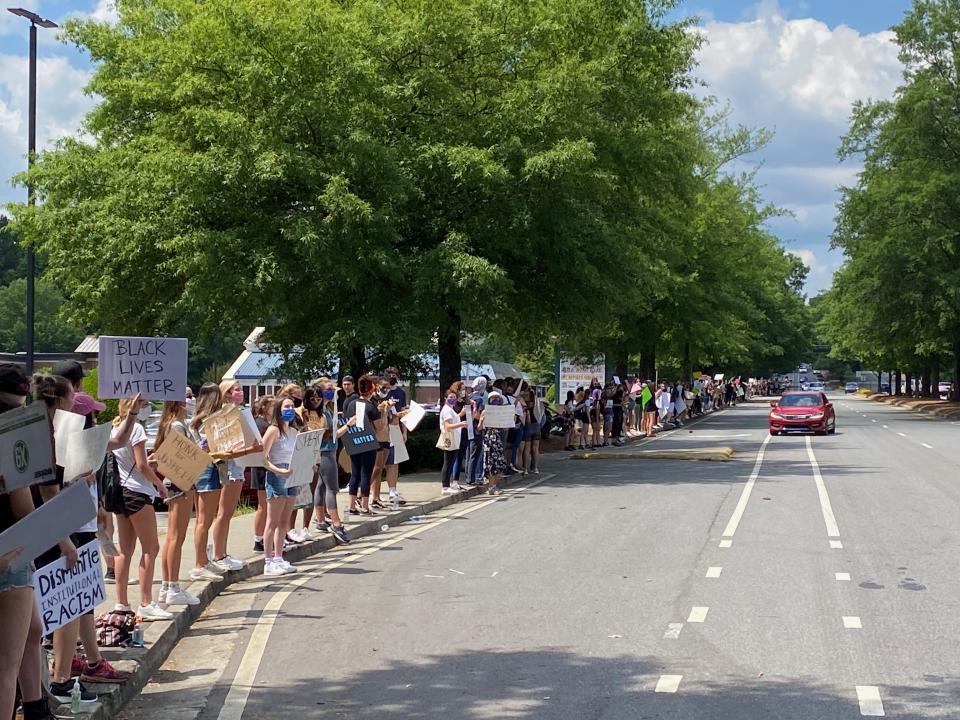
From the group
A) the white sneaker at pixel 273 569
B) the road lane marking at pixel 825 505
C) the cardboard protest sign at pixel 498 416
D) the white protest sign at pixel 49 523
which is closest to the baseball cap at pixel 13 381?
the white protest sign at pixel 49 523

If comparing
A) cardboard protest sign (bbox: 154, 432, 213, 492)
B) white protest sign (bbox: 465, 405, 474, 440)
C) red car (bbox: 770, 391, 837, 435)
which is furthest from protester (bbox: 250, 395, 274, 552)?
red car (bbox: 770, 391, 837, 435)

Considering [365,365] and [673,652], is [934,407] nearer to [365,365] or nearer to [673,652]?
[365,365]

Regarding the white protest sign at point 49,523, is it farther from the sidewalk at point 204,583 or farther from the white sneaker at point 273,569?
the white sneaker at point 273,569

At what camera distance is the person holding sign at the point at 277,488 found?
11367 mm

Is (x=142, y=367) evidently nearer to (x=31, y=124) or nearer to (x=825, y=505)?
(x=825, y=505)

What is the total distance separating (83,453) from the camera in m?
6.45

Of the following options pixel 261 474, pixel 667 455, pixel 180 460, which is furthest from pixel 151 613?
pixel 667 455

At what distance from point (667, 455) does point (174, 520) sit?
19562 millimetres

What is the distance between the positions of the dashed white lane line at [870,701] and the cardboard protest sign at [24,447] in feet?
14.2

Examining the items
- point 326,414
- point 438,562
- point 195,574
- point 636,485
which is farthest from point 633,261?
point 195,574

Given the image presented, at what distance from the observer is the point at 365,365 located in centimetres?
2748

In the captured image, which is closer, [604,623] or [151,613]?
[151,613]

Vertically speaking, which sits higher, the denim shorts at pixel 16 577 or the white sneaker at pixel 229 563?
the denim shorts at pixel 16 577

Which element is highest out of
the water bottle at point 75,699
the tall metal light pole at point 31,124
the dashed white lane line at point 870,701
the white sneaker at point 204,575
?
the tall metal light pole at point 31,124
